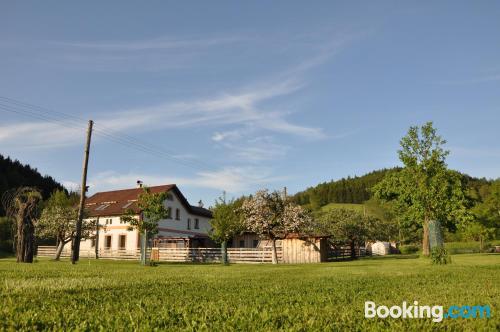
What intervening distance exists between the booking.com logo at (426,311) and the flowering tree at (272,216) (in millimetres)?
31197

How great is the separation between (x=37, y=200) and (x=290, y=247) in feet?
73.5

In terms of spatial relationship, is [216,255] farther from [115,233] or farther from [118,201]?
[118,201]

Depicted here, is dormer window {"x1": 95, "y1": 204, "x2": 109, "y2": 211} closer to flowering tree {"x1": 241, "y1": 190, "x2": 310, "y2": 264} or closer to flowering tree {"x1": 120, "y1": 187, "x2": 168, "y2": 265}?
flowering tree {"x1": 241, "y1": 190, "x2": 310, "y2": 264}

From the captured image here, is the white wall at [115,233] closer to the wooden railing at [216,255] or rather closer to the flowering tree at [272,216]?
the wooden railing at [216,255]

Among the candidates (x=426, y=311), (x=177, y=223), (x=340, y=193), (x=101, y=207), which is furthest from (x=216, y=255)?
(x=340, y=193)

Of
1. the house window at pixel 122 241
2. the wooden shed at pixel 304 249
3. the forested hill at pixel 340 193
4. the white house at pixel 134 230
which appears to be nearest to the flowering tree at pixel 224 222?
the wooden shed at pixel 304 249

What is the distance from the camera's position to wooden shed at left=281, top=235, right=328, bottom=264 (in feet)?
127

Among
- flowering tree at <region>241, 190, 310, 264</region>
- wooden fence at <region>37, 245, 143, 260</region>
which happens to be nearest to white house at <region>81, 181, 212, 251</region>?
wooden fence at <region>37, 245, 143, 260</region>

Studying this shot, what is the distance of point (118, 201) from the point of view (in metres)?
53.5

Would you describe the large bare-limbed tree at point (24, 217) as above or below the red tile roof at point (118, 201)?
below

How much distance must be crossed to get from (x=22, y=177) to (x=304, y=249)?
86396 millimetres

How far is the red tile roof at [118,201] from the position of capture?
165ft

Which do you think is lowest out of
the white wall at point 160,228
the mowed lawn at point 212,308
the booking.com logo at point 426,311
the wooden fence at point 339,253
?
the wooden fence at point 339,253

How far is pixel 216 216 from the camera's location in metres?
32.6
